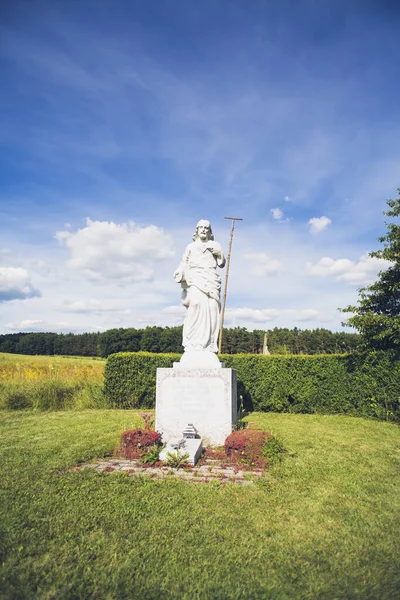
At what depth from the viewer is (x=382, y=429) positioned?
8.06 m

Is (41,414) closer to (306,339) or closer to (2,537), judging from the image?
(2,537)

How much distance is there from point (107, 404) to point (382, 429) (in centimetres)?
818

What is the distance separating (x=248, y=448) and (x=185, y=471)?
3.60ft

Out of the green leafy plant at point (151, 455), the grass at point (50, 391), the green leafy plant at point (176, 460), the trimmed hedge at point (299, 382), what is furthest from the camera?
the grass at point (50, 391)

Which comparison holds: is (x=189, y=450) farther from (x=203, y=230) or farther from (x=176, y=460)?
(x=203, y=230)

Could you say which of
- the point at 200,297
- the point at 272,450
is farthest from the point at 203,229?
the point at 272,450

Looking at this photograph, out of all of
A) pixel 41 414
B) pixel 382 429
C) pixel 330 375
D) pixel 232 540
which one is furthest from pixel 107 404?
pixel 232 540

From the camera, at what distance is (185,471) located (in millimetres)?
4922

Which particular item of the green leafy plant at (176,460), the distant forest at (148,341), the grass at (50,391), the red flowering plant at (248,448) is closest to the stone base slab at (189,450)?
the green leafy plant at (176,460)

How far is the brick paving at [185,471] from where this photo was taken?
4.61m

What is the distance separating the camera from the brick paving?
4.61 meters

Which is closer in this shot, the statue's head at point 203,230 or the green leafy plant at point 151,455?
the green leafy plant at point 151,455

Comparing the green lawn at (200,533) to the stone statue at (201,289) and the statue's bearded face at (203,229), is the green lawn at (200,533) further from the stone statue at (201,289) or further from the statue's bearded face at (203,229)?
the statue's bearded face at (203,229)

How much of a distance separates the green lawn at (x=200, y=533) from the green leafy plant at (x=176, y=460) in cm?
80
